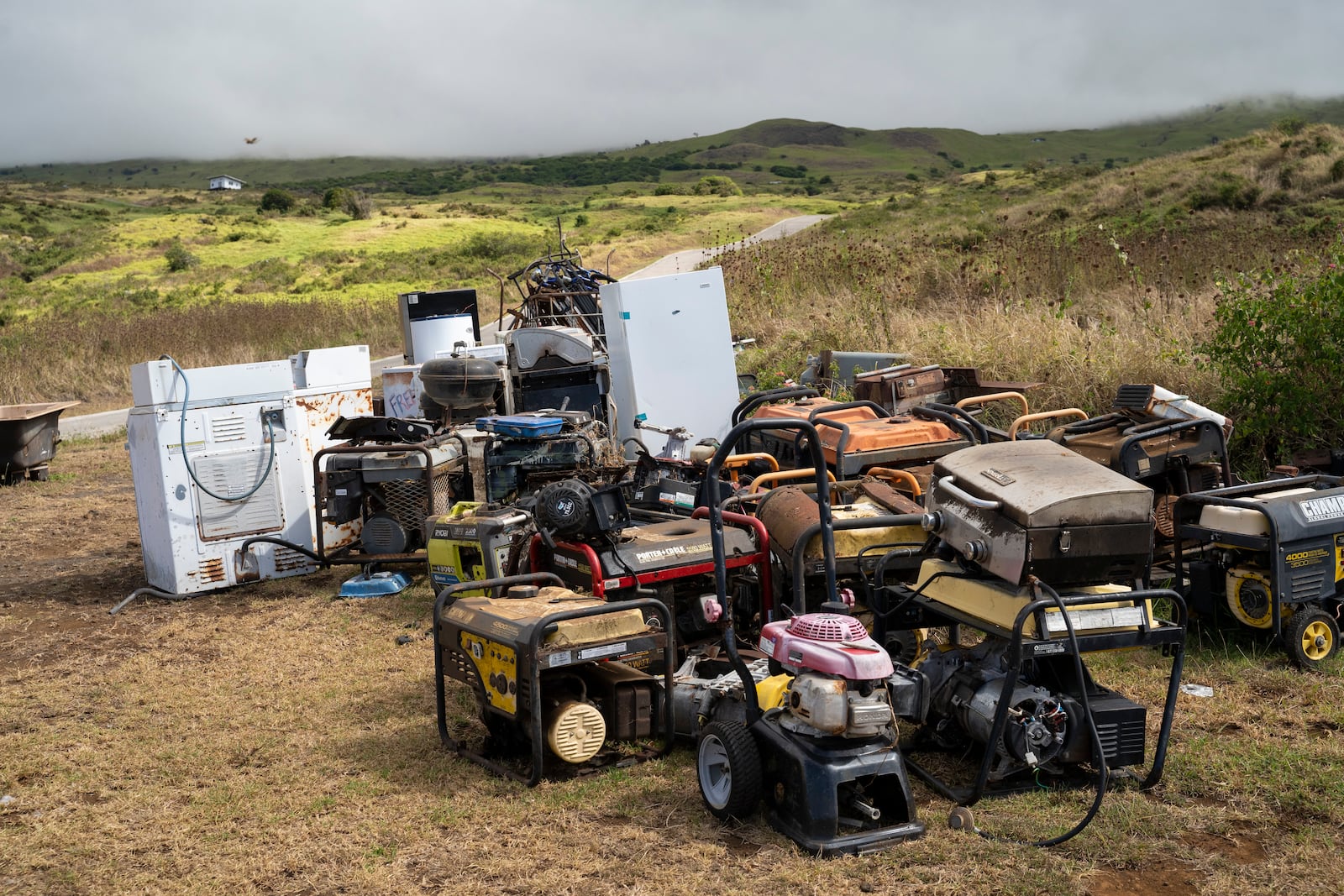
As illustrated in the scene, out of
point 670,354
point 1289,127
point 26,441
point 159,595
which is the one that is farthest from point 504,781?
point 1289,127

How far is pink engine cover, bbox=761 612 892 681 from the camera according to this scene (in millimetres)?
3754

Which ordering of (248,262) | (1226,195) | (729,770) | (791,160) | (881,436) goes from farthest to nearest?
(791,160), (248,262), (1226,195), (881,436), (729,770)

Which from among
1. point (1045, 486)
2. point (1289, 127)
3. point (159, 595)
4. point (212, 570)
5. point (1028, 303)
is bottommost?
point (159, 595)

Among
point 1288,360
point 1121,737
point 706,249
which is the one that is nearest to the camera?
point 1121,737

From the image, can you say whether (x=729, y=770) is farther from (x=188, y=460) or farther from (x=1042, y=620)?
(x=188, y=460)

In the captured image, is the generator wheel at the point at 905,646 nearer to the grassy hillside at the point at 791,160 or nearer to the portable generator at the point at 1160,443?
the portable generator at the point at 1160,443

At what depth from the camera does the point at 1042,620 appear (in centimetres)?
402

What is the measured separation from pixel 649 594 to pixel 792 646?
1619 mm

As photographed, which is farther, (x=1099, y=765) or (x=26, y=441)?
(x=26, y=441)

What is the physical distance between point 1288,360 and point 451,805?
20.9 ft

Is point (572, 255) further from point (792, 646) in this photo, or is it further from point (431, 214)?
point (431, 214)

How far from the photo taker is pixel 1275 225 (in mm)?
20203

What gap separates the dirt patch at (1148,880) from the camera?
3498 millimetres

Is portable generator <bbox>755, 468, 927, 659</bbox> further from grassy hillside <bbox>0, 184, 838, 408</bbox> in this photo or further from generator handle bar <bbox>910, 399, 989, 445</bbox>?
grassy hillside <bbox>0, 184, 838, 408</bbox>
